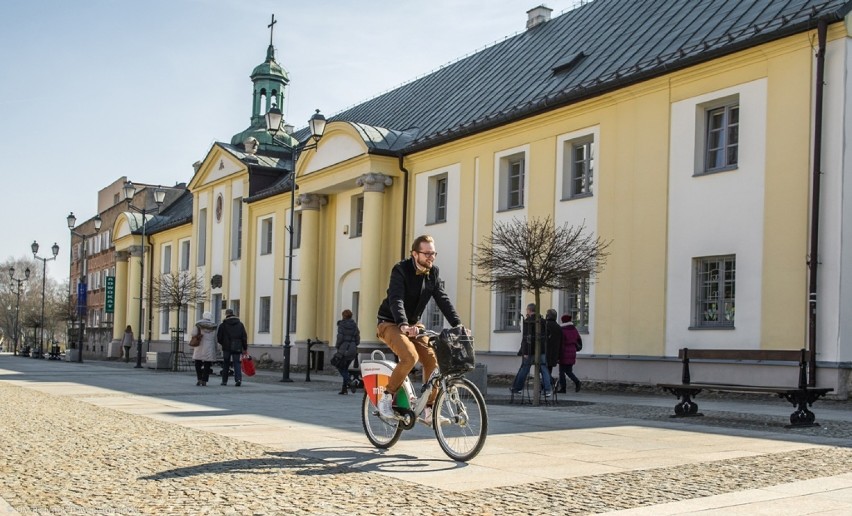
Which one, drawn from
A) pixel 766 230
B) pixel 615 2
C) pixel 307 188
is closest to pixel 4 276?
pixel 307 188

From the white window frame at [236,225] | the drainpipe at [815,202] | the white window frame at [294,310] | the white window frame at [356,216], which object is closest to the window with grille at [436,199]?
the white window frame at [356,216]

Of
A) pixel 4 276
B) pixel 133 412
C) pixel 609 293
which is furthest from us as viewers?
pixel 4 276

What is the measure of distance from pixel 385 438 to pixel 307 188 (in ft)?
81.0

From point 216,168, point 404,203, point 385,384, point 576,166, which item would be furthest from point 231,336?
point 216,168

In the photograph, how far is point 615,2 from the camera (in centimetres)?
2653

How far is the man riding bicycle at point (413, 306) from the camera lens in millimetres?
8352

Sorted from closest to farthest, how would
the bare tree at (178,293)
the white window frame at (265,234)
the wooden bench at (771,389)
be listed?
the wooden bench at (771,389), the bare tree at (178,293), the white window frame at (265,234)

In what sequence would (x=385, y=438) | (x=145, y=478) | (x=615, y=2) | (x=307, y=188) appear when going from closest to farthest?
1. (x=145, y=478)
2. (x=385, y=438)
3. (x=615, y=2)
4. (x=307, y=188)

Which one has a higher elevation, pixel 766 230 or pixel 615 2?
pixel 615 2

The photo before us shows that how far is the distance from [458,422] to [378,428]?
3.85 feet

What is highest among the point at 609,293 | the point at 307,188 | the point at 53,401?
the point at 307,188

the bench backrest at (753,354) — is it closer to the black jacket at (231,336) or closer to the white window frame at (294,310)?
the black jacket at (231,336)

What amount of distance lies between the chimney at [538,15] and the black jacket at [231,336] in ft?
49.1

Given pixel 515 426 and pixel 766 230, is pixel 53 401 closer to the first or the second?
pixel 515 426
